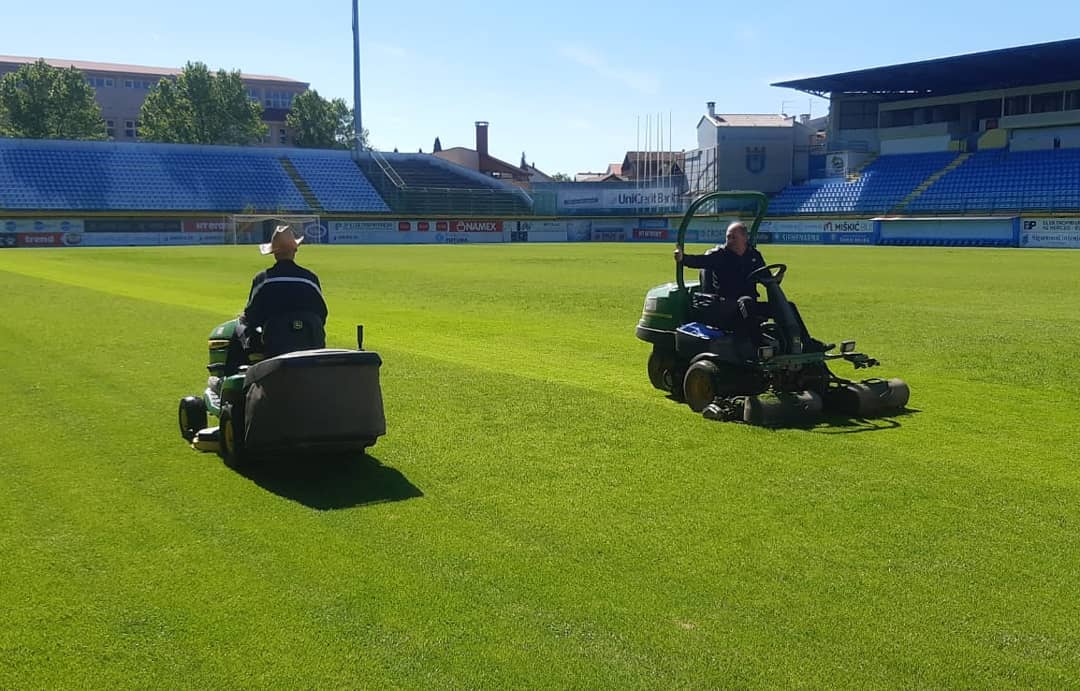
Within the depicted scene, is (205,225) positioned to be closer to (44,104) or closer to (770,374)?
(44,104)

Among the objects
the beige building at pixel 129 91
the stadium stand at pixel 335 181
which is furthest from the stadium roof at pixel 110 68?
the stadium stand at pixel 335 181

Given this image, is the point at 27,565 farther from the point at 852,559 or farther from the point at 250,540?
the point at 852,559

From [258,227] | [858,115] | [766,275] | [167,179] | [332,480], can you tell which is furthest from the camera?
[858,115]

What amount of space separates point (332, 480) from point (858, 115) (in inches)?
2768

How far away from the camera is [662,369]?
944cm

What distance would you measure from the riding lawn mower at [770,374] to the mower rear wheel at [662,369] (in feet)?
0.93

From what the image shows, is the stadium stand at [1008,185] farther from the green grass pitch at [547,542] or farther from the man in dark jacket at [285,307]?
the man in dark jacket at [285,307]

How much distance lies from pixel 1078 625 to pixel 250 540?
3.84 metres

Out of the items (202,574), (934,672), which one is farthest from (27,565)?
(934,672)

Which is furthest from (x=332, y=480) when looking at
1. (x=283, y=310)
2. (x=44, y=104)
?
(x=44, y=104)

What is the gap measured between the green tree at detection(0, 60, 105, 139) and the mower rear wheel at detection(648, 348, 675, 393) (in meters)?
95.2

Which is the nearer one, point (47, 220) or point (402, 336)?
point (402, 336)

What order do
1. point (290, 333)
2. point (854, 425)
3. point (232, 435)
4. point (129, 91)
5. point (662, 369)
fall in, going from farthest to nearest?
point (129, 91), point (662, 369), point (854, 425), point (290, 333), point (232, 435)

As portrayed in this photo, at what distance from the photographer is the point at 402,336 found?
1396 centimetres
